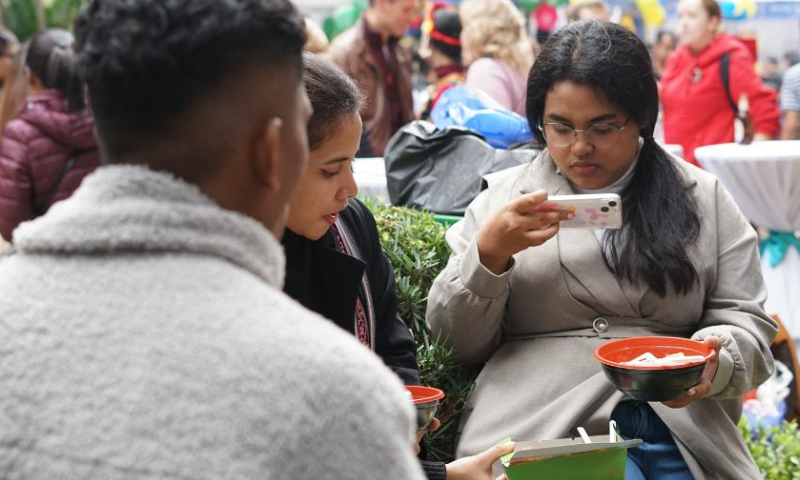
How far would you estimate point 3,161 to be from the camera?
4.73m

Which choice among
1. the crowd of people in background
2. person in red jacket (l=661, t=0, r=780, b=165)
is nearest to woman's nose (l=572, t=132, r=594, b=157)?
the crowd of people in background

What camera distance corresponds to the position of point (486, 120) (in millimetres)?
4211

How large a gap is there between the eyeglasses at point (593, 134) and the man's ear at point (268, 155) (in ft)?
5.92

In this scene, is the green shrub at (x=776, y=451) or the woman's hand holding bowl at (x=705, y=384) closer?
the woman's hand holding bowl at (x=705, y=384)

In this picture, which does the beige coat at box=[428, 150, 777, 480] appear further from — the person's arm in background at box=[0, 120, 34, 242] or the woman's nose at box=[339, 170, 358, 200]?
the person's arm in background at box=[0, 120, 34, 242]

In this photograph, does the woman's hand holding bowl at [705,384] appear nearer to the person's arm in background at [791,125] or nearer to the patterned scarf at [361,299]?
the patterned scarf at [361,299]

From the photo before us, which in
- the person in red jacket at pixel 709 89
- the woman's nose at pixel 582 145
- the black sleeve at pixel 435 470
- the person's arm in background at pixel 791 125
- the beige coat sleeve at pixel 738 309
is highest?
the woman's nose at pixel 582 145

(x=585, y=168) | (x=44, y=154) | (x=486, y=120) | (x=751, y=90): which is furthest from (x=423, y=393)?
(x=751, y=90)

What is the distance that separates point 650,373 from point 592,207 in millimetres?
485

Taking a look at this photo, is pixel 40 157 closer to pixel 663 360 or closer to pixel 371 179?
pixel 371 179

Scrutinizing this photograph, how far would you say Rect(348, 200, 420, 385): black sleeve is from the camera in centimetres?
261

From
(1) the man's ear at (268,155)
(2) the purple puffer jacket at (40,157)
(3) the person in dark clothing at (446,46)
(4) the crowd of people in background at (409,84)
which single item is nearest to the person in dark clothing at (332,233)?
(1) the man's ear at (268,155)

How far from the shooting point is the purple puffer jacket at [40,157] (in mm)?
4672

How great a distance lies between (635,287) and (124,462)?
1.96 m
